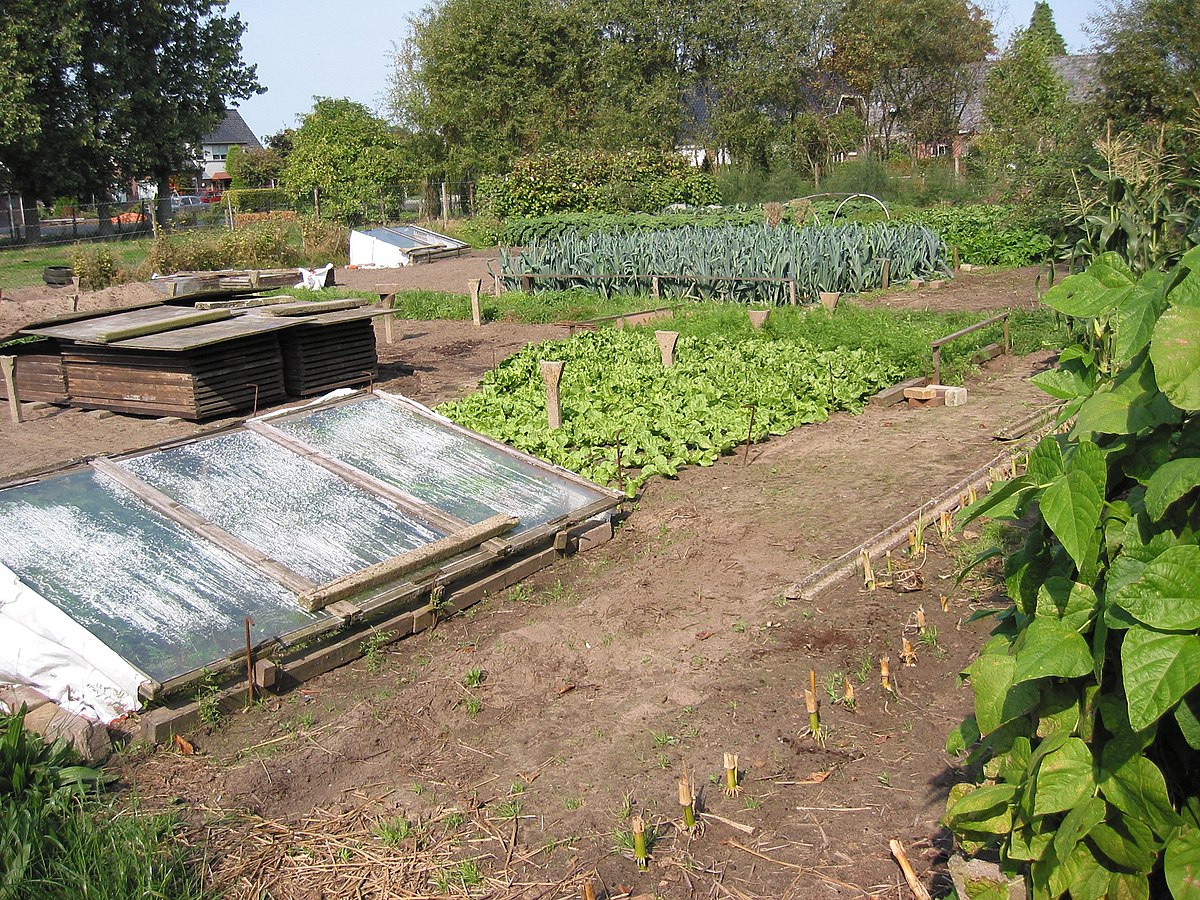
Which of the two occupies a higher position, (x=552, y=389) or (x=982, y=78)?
(x=982, y=78)

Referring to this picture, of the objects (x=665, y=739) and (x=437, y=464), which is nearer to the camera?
(x=665, y=739)

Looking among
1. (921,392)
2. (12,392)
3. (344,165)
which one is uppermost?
(344,165)

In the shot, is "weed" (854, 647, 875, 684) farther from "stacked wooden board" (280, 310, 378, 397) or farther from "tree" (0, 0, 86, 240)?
"tree" (0, 0, 86, 240)

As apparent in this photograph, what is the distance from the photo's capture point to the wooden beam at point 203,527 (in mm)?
5633

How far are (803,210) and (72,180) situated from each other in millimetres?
25757

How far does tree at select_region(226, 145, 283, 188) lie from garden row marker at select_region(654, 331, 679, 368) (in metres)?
45.2

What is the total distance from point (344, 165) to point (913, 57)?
74.0 ft

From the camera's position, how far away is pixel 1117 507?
208 centimetres

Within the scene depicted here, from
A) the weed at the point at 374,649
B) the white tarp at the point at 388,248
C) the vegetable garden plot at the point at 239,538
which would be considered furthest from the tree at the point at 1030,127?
the white tarp at the point at 388,248

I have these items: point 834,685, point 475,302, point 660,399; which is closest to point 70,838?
Answer: point 834,685

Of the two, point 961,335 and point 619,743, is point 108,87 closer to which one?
point 961,335

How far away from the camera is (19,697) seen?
4688 millimetres

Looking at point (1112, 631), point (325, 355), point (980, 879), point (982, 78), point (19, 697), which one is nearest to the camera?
point (1112, 631)

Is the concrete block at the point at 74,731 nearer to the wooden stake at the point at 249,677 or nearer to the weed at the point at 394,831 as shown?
the wooden stake at the point at 249,677
